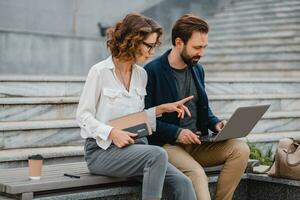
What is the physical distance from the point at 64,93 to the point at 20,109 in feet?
2.82

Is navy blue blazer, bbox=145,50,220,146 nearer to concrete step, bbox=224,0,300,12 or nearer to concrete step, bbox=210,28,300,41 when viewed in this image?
concrete step, bbox=210,28,300,41

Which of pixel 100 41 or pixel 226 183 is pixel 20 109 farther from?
pixel 100 41

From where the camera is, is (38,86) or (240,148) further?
(38,86)

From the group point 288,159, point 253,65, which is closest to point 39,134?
point 288,159

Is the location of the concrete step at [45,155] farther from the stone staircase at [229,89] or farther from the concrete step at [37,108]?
the concrete step at [37,108]

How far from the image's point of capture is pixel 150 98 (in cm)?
460

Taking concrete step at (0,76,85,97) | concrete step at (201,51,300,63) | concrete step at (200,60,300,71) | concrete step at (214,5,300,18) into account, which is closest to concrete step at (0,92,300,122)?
concrete step at (0,76,85,97)

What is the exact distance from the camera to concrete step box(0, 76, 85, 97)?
22.0 feet

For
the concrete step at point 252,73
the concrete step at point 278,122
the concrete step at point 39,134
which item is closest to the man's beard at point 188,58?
the concrete step at point 39,134

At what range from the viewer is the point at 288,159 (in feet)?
15.6

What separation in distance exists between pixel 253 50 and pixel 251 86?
8.79 feet

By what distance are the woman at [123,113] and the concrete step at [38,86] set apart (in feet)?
8.52

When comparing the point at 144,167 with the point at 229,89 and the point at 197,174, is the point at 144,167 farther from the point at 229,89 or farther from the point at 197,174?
the point at 229,89

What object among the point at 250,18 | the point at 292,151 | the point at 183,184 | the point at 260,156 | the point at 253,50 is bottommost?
the point at 260,156
